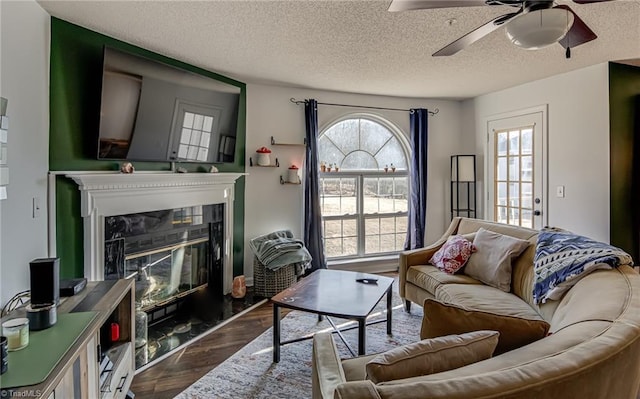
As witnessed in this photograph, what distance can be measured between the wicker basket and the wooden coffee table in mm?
785

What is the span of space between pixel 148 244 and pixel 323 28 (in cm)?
223

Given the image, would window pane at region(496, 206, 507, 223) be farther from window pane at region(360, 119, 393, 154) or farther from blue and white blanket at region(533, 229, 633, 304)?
blue and white blanket at region(533, 229, 633, 304)

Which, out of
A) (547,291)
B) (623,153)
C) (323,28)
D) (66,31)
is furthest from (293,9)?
(623,153)

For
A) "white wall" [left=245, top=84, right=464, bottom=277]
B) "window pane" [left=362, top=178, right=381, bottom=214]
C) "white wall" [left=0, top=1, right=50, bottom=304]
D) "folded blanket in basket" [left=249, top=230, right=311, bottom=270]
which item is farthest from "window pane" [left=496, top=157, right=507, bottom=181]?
"white wall" [left=0, top=1, right=50, bottom=304]

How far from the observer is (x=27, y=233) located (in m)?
2.11

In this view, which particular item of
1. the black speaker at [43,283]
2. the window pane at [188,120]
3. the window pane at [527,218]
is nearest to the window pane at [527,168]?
the window pane at [527,218]

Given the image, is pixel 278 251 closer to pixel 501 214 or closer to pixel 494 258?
pixel 494 258

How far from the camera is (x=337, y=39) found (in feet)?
8.97

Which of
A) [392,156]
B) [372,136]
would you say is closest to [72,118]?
[372,136]

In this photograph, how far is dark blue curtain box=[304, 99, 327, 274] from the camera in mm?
4258

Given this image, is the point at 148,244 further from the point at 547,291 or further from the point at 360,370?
the point at 547,291

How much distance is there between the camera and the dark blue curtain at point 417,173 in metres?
4.80

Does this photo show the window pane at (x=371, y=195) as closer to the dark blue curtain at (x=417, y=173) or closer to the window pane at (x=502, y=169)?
the dark blue curtain at (x=417, y=173)
